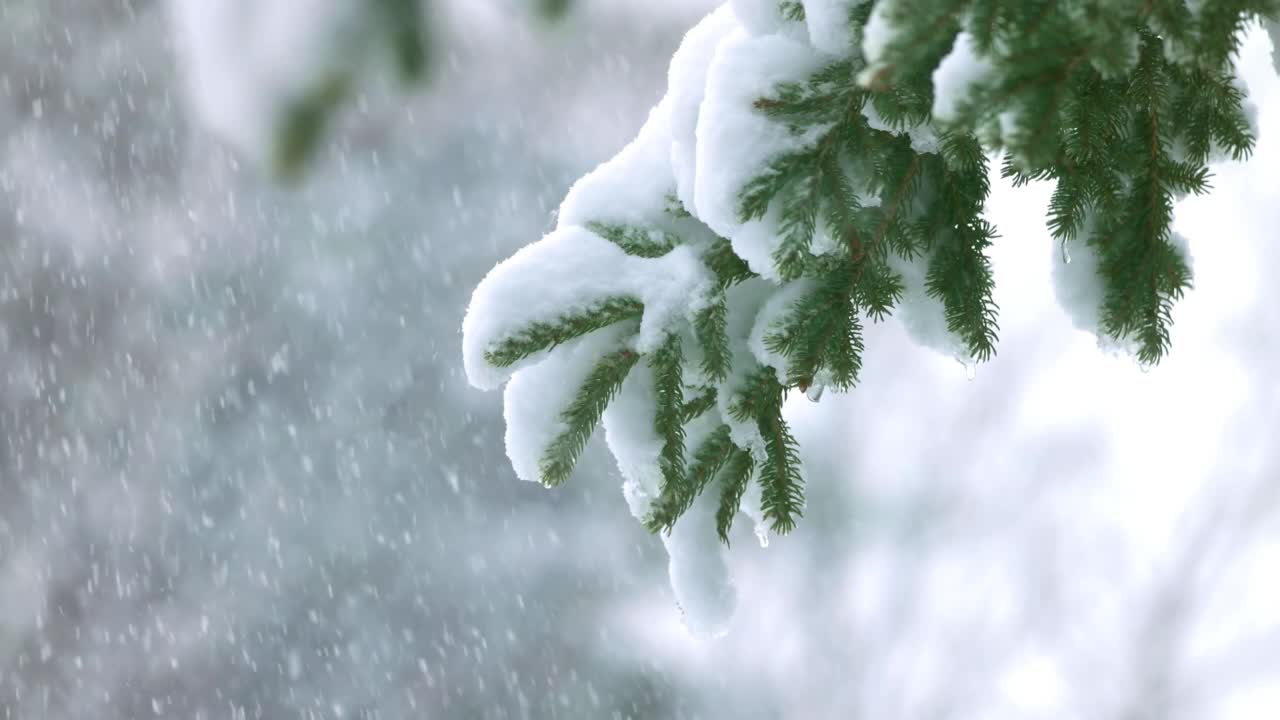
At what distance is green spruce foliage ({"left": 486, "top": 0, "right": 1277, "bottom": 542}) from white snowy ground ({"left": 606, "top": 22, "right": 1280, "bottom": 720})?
1074 cm

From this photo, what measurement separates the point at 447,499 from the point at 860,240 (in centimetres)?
1371

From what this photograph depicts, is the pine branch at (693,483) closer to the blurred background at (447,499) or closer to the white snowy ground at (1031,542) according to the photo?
the white snowy ground at (1031,542)

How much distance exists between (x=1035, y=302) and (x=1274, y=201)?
3.48 meters

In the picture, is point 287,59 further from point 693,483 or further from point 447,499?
point 447,499

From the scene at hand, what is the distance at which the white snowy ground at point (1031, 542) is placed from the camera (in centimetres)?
1151

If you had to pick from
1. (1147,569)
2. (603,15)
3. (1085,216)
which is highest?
(603,15)

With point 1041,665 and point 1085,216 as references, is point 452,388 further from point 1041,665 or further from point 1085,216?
point 1085,216

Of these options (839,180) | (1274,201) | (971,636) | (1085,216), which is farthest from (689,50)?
(971,636)

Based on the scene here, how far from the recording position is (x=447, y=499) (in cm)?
1444

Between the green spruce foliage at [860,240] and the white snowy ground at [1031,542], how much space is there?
1074 centimetres

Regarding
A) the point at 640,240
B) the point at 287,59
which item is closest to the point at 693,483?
the point at 640,240

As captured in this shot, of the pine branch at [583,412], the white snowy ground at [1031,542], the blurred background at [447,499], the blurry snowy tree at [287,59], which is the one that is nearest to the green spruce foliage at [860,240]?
the pine branch at [583,412]

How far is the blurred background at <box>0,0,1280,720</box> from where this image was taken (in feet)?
40.8

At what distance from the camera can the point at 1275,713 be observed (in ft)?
39.9
